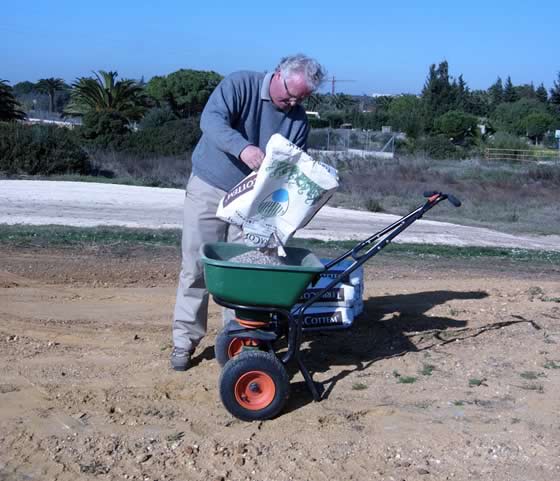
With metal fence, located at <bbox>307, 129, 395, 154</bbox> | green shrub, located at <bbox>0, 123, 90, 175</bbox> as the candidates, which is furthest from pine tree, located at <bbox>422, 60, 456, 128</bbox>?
green shrub, located at <bbox>0, 123, 90, 175</bbox>

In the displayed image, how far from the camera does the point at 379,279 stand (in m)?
8.96

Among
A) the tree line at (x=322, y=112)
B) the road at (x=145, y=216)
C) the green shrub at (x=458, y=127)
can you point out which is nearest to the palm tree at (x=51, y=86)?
the tree line at (x=322, y=112)

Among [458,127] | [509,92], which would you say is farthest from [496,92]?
[458,127]

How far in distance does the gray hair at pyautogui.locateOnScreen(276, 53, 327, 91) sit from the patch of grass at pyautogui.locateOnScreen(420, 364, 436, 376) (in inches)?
78.7

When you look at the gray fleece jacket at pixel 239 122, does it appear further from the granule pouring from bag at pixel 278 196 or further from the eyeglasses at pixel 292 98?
the granule pouring from bag at pixel 278 196

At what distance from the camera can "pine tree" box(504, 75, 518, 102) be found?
86.8 meters

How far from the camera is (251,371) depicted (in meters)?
4.89

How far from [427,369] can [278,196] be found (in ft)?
5.65

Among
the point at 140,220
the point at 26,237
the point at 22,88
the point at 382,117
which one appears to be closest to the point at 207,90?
the point at 382,117

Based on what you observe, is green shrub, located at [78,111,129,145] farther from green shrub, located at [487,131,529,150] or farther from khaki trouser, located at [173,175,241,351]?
khaki trouser, located at [173,175,241,351]

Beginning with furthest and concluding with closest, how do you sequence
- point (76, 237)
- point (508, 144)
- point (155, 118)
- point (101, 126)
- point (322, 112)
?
point (322, 112)
point (508, 144)
point (155, 118)
point (101, 126)
point (76, 237)

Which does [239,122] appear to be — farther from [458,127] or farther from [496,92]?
[496,92]

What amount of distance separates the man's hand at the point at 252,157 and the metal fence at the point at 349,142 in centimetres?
3535

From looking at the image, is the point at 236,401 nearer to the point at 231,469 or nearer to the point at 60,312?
the point at 231,469
